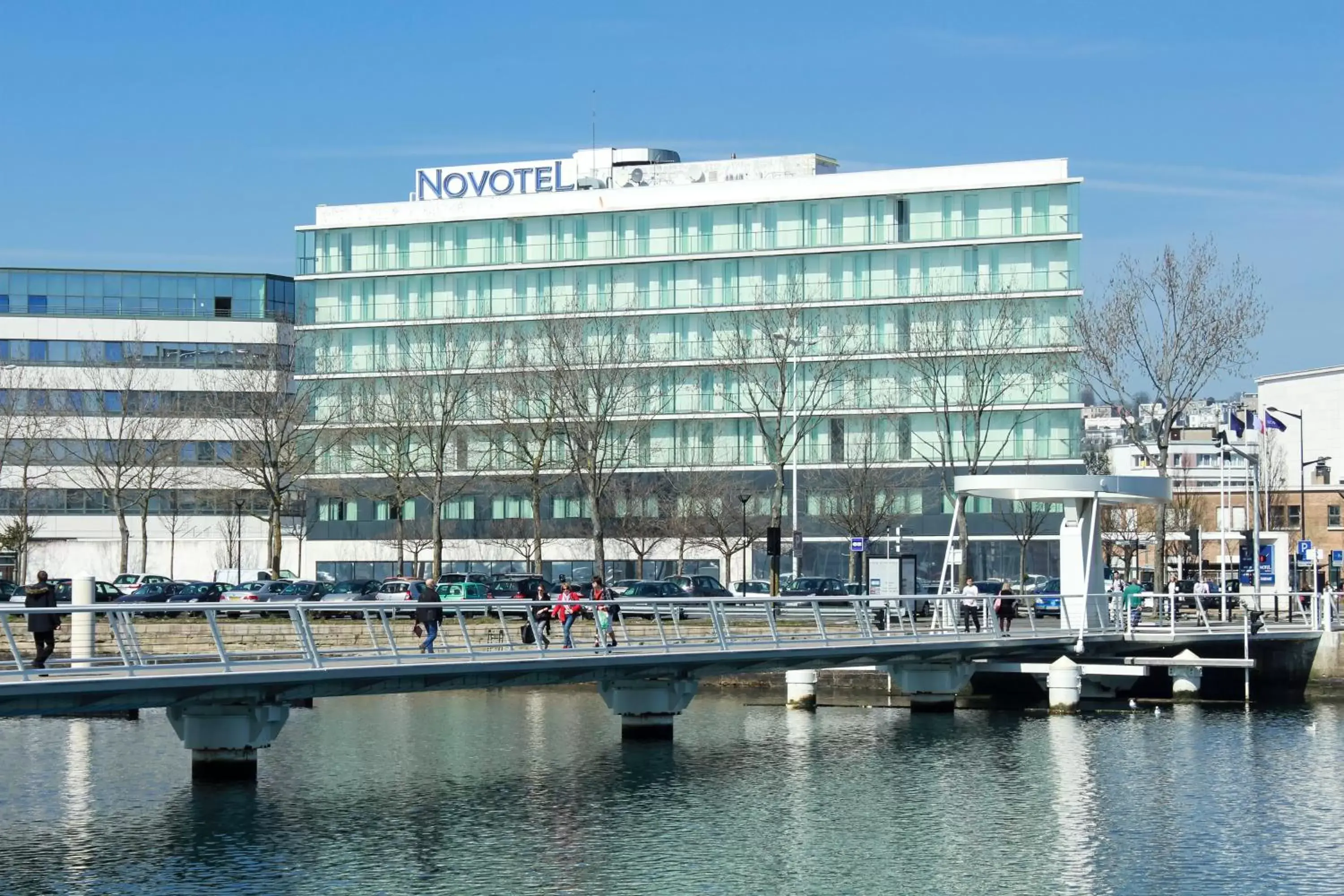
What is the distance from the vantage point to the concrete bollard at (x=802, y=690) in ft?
158

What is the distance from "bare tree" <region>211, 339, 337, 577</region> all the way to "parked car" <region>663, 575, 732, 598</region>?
16.7 metres

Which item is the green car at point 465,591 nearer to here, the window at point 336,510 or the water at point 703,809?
the water at point 703,809

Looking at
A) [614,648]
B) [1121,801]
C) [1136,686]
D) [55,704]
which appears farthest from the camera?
[1136,686]

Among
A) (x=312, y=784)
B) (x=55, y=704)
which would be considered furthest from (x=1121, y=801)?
(x=55, y=704)

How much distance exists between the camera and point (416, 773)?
3616 cm

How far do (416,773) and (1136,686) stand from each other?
70.3ft

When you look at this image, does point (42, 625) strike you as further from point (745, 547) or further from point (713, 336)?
point (713, 336)

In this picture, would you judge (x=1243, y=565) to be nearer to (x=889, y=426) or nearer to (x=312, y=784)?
(x=889, y=426)

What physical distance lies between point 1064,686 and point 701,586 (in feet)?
83.8

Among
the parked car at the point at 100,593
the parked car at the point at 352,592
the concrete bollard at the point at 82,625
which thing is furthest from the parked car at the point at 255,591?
the concrete bollard at the point at 82,625

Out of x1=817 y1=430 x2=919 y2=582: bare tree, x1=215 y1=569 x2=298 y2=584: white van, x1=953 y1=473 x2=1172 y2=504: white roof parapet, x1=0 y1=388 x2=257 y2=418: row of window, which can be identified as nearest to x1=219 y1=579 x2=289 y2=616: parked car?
x1=215 y1=569 x2=298 y2=584: white van

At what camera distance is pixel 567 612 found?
4044cm

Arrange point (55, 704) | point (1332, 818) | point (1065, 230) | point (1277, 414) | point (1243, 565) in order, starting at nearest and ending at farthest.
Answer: point (55, 704), point (1332, 818), point (1243, 565), point (1065, 230), point (1277, 414)

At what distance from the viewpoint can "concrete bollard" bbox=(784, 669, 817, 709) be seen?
158 feet
